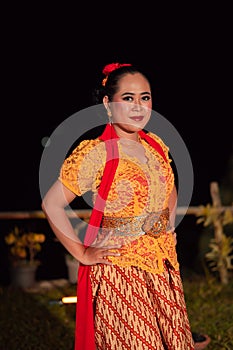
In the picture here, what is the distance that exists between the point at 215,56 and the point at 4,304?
5.75 meters

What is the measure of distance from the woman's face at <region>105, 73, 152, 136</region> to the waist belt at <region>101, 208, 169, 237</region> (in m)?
0.41

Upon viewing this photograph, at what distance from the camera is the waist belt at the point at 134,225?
262cm

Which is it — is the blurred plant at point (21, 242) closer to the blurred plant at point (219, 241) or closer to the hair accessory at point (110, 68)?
the blurred plant at point (219, 241)

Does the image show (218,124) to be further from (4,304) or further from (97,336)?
(97,336)

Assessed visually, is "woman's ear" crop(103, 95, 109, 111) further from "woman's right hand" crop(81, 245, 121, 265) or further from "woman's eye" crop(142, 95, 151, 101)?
"woman's right hand" crop(81, 245, 121, 265)

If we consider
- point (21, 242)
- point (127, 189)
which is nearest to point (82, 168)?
point (127, 189)

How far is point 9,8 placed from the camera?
937cm

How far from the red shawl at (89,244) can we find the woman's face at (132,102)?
109 mm

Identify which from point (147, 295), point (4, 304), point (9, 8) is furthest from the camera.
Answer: point (9, 8)

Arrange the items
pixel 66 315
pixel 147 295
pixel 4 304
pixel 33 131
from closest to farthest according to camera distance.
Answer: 1. pixel 147 295
2. pixel 66 315
3. pixel 4 304
4. pixel 33 131

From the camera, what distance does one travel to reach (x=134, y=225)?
8.59 ft

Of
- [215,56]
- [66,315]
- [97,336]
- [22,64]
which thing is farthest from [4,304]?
[215,56]

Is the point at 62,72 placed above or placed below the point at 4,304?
above

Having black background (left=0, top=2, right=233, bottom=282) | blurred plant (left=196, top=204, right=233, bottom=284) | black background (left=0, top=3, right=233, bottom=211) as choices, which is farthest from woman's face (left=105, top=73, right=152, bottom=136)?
black background (left=0, top=3, right=233, bottom=211)
